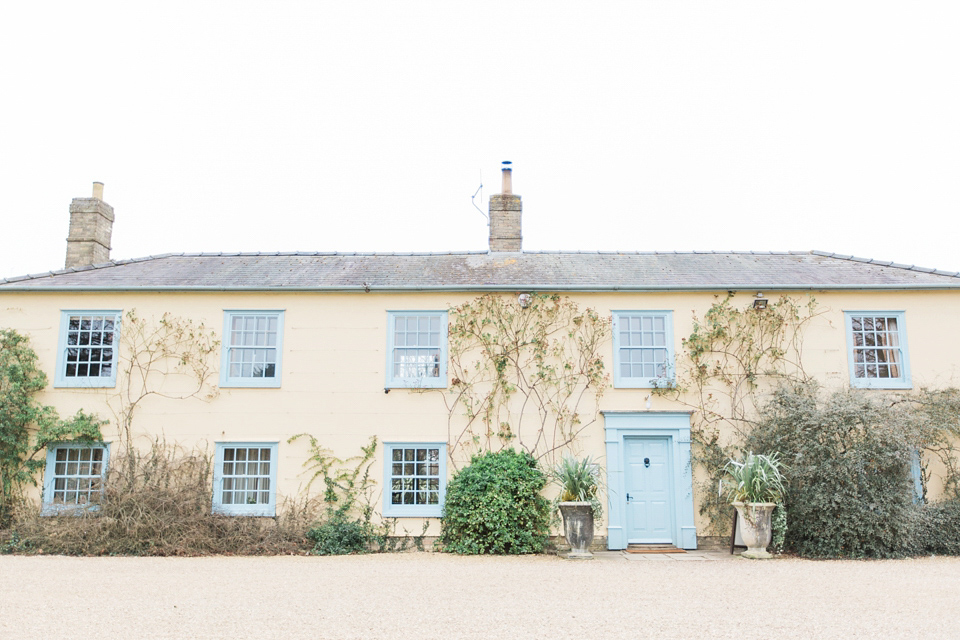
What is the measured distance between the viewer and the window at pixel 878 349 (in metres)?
13.7

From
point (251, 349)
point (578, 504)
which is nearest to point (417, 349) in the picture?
point (251, 349)

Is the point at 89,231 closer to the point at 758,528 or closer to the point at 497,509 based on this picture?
the point at 497,509

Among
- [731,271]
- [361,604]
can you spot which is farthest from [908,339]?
[361,604]

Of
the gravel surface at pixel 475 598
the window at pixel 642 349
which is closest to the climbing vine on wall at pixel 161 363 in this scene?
the gravel surface at pixel 475 598

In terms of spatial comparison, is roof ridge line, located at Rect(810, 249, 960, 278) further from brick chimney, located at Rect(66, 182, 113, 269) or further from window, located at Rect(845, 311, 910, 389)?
brick chimney, located at Rect(66, 182, 113, 269)

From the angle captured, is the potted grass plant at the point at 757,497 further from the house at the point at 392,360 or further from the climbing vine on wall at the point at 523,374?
the climbing vine on wall at the point at 523,374

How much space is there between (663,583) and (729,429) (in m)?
4.84

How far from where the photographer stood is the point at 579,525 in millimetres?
11914

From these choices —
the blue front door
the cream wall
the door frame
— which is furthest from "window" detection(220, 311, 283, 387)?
the blue front door

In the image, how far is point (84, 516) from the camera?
12484 millimetres

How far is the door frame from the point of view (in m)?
13.0

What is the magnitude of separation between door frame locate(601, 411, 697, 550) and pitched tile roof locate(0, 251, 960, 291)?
2.57m

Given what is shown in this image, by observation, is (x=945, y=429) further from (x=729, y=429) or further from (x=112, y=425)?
(x=112, y=425)

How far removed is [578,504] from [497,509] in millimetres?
1402
